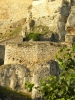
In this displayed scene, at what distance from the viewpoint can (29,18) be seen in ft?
167

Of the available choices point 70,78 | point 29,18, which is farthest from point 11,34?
point 70,78

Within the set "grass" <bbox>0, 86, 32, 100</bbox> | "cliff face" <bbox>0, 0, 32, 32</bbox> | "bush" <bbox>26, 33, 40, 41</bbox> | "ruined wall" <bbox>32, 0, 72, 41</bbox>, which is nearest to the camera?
"grass" <bbox>0, 86, 32, 100</bbox>

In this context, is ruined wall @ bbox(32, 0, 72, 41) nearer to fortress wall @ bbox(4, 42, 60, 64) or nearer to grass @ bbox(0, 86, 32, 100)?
fortress wall @ bbox(4, 42, 60, 64)

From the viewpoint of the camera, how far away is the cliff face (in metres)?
56.7

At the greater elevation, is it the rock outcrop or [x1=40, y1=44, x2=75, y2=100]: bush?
[x1=40, y1=44, x2=75, y2=100]: bush

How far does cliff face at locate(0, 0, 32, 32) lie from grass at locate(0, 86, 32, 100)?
31.4m

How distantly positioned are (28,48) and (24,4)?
102 feet

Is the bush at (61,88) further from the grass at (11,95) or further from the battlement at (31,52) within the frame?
the battlement at (31,52)

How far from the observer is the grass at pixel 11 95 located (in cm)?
2311

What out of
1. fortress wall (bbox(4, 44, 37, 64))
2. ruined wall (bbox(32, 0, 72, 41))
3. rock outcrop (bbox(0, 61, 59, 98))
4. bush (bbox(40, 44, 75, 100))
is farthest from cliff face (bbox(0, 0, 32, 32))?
bush (bbox(40, 44, 75, 100))

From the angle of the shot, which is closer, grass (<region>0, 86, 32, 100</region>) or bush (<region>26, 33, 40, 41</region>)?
grass (<region>0, 86, 32, 100</region>)

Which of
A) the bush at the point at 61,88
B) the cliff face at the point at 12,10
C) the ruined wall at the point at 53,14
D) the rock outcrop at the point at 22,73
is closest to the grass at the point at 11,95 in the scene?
the rock outcrop at the point at 22,73

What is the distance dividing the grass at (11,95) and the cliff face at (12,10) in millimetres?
31379

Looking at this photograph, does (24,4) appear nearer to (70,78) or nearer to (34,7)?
(34,7)
